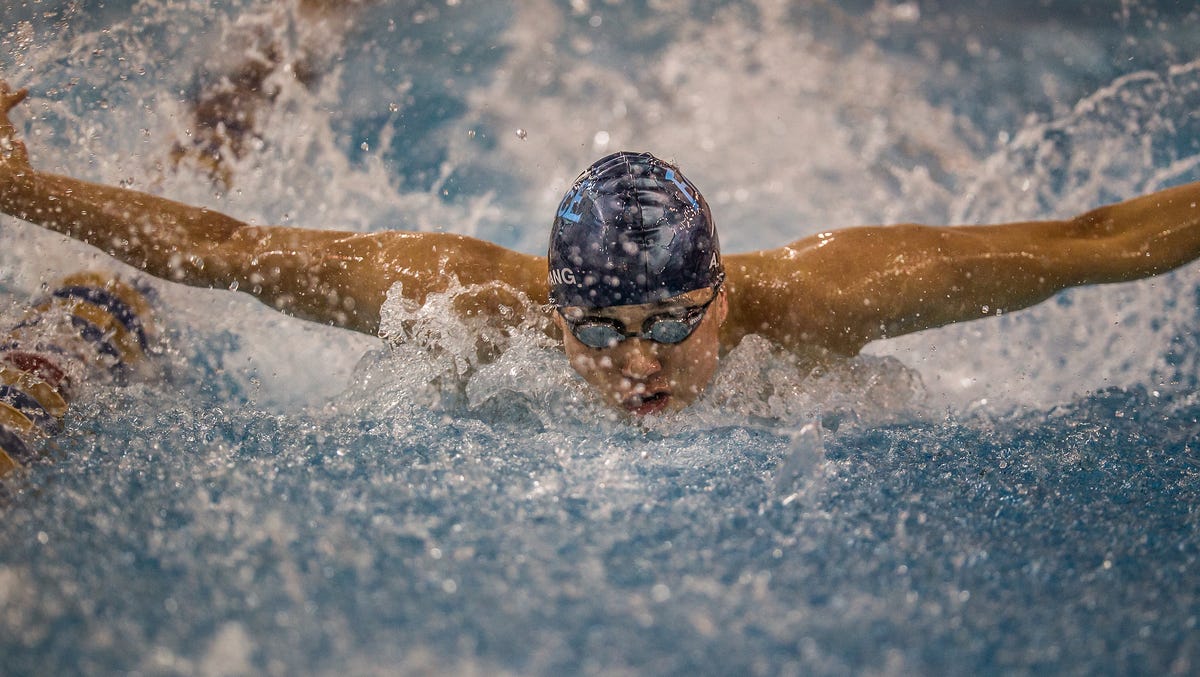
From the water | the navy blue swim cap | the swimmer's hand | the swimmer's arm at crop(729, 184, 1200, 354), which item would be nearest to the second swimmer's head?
the navy blue swim cap

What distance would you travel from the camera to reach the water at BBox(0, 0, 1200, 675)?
1508 millimetres

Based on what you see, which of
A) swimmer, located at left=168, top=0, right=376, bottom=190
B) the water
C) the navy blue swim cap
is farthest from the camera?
swimmer, located at left=168, top=0, right=376, bottom=190

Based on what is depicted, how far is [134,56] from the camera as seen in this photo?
3.67 m

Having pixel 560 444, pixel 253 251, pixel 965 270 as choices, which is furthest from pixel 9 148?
pixel 965 270

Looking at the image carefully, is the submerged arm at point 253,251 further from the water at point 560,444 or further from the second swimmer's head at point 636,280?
the second swimmer's head at point 636,280

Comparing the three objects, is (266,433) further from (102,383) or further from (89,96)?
(89,96)

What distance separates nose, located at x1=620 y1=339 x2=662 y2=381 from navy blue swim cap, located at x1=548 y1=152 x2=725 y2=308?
12 centimetres

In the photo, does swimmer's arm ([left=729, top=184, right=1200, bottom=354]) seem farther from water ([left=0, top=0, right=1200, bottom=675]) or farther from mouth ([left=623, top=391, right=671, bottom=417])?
mouth ([left=623, top=391, right=671, bottom=417])

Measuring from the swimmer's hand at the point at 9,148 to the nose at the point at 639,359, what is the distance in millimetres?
1660

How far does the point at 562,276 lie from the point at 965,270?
42.5 inches

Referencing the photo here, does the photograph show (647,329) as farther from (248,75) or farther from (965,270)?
(248,75)

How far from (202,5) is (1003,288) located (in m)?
3.48

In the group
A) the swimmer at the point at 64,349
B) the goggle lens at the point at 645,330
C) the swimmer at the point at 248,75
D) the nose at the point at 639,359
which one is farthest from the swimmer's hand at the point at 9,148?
the nose at the point at 639,359

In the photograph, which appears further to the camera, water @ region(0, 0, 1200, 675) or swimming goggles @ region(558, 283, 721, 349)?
swimming goggles @ region(558, 283, 721, 349)
